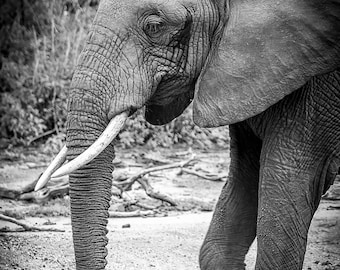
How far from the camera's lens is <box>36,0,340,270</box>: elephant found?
13.2 ft

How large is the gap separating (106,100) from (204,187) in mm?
4452

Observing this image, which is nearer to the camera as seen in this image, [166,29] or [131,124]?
[166,29]

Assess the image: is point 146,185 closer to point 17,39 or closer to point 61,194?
point 61,194

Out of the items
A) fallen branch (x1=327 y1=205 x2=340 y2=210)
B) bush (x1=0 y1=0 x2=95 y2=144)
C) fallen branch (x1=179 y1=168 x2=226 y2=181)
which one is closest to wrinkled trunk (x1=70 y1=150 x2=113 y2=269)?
fallen branch (x1=327 y1=205 x2=340 y2=210)

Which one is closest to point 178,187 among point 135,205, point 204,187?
point 204,187

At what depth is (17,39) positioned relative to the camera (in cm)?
1092

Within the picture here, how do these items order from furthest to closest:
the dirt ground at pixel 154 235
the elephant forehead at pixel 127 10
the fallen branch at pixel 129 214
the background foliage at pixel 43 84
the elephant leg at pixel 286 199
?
the background foliage at pixel 43 84, the fallen branch at pixel 129 214, the dirt ground at pixel 154 235, the elephant leg at pixel 286 199, the elephant forehead at pixel 127 10

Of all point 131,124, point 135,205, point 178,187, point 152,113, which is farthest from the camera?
point 131,124

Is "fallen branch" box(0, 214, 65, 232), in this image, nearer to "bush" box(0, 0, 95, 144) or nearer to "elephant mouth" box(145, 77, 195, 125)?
"elephant mouth" box(145, 77, 195, 125)

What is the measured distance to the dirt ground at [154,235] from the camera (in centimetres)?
583

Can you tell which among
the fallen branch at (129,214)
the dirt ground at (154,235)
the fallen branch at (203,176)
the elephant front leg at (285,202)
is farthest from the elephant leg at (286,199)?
the fallen branch at (203,176)

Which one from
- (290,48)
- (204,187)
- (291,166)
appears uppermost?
(290,48)

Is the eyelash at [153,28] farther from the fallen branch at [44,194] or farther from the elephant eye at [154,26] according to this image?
the fallen branch at [44,194]

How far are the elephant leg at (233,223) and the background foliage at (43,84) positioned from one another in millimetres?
5217
